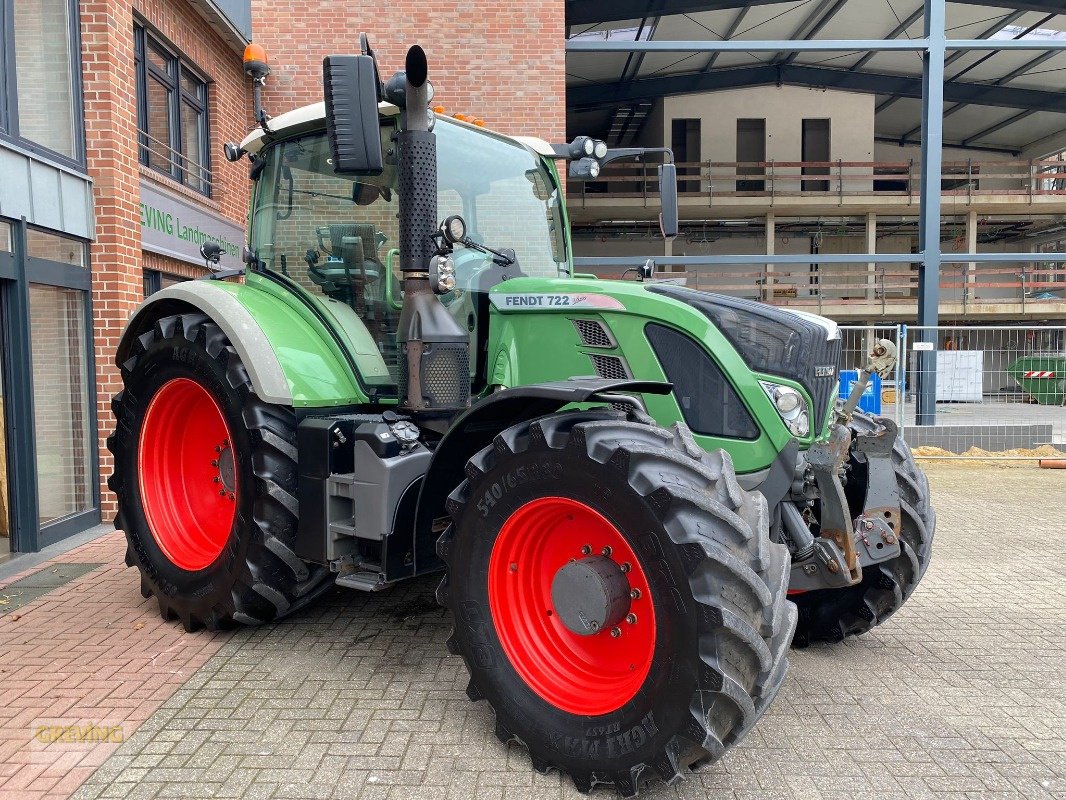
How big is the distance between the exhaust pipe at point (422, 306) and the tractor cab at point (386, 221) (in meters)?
0.19

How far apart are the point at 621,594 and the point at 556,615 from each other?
1.14 ft

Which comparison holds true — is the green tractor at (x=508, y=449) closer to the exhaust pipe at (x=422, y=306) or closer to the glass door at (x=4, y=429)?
the exhaust pipe at (x=422, y=306)

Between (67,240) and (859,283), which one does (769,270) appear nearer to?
(859,283)

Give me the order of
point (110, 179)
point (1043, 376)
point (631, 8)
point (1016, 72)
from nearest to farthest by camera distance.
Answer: point (110, 179) → point (1043, 376) → point (631, 8) → point (1016, 72)

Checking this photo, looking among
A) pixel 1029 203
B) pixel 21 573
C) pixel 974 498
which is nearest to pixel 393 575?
pixel 21 573

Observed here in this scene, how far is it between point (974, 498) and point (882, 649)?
513 cm

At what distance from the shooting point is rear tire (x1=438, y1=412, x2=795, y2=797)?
253 cm

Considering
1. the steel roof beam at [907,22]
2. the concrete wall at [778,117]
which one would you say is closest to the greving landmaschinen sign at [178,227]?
the steel roof beam at [907,22]

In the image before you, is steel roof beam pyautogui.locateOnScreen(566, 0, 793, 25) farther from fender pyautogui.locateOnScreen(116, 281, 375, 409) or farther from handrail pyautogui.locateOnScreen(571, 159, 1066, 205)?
fender pyautogui.locateOnScreen(116, 281, 375, 409)

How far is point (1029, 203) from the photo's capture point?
2339cm

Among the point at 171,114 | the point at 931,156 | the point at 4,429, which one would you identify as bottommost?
the point at 4,429

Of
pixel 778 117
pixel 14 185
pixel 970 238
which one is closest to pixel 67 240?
pixel 14 185

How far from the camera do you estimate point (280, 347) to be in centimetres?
394

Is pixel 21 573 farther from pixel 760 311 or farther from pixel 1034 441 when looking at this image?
pixel 1034 441
